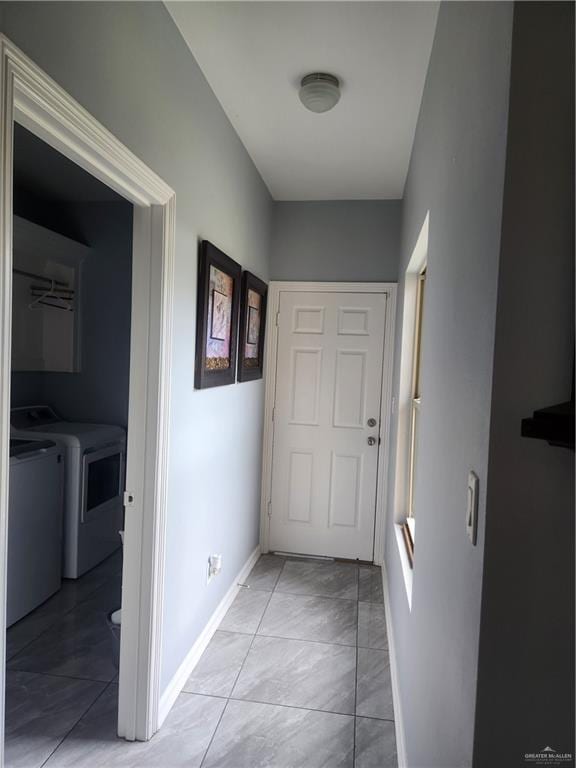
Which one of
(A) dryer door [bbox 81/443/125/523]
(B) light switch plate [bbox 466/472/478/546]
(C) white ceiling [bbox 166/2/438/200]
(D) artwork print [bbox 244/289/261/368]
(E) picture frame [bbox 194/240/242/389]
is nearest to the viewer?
(B) light switch plate [bbox 466/472/478/546]

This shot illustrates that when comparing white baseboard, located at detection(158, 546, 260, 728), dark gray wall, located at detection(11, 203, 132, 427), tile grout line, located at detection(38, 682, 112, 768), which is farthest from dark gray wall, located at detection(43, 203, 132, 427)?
tile grout line, located at detection(38, 682, 112, 768)

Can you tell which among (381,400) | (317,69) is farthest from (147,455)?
(381,400)

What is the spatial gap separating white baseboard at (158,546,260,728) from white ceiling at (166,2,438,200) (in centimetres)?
253

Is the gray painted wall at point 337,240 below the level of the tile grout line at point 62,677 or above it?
above

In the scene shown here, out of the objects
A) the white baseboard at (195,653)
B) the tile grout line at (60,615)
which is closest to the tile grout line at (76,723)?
the white baseboard at (195,653)

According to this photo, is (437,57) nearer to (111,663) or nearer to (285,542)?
(111,663)

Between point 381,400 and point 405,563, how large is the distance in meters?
1.50

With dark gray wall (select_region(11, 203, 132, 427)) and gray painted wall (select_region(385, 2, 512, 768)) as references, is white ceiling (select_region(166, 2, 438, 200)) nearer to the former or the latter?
gray painted wall (select_region(385, 2, 512, 768))

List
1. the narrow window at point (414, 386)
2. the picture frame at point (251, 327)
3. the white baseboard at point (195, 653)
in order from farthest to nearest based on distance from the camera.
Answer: the picture frame at point (251, 327) < the narrow window at point (414, 386) < the white baseboard at point (195, 653)

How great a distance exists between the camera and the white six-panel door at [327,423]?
3.41 meters

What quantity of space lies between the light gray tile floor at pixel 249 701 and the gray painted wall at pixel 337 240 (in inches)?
88.4

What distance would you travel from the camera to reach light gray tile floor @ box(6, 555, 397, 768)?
5.54ft

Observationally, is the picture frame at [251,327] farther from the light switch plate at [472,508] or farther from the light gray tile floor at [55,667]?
the light switch plate at [472,508]

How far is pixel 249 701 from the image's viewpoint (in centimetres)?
197
